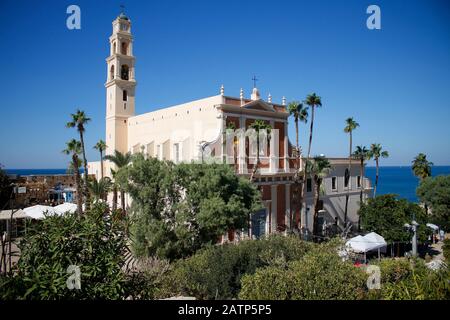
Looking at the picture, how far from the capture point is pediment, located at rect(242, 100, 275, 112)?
2678 centimetres

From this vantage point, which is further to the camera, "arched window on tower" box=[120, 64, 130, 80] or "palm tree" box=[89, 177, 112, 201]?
"arched window on tower" box=[120, 64, 130, 80]

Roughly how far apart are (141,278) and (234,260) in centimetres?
430

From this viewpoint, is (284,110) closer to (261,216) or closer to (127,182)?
(261,216)

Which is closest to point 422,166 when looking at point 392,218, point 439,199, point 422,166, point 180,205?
point 422,166

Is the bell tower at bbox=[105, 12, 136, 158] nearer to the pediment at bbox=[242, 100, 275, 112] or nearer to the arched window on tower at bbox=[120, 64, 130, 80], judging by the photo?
the arched window on tower at bbox=[120, 64, 130, 80]

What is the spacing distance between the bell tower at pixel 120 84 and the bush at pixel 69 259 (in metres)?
26.4

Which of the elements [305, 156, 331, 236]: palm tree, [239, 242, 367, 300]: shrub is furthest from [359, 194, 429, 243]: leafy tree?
[239, 242, 367, 300]: shrub

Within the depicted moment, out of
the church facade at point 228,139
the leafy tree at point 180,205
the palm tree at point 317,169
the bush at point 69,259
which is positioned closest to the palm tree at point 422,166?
the church facade at point 228,139

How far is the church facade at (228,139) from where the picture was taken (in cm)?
2562

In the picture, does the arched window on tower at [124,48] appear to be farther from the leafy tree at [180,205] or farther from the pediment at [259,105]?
the leafy tree at [180,205]

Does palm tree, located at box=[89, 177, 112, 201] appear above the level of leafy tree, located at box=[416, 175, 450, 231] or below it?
above

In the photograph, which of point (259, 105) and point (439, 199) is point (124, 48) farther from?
point (439, 199)

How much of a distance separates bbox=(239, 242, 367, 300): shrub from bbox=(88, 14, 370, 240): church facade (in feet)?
44.9
